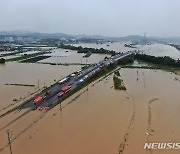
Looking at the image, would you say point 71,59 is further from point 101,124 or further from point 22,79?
point 101,124

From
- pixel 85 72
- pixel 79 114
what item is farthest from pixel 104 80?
pixel 79 114

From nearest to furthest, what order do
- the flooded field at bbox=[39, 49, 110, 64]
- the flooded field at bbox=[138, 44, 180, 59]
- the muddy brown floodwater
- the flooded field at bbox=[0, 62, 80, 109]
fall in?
1. the muddy brown floodwater
2. the flooded field at bbox=[0, 62, 80, 109]
3. the flooded field at bbox=[39, 49, 110, 64]
4. the flooded field at bbox=[138, 44, 180, 59]

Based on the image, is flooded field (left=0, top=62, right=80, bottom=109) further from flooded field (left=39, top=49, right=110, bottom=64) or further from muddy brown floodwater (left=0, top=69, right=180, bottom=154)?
flooded field (left=39, top=49, right=110, bottom=64)

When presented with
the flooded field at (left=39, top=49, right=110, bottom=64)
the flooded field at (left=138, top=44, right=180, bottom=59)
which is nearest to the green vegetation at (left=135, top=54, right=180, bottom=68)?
the flooded field at (left=39, top=49, right=110, bottom=64)

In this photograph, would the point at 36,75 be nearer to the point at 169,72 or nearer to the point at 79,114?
the point at 79,114

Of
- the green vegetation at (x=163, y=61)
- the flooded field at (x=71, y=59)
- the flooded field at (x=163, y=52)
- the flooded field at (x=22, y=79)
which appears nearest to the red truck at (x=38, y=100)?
the flooded field at (x=22, y=79)

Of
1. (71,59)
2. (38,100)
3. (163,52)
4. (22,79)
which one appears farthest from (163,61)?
(163,52)

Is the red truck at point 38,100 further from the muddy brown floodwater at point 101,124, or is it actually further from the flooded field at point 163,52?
the flooded field at point 163,52

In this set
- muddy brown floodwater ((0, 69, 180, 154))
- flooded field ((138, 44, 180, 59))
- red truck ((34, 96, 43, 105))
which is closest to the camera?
muddy brown floodwater ((0, 69, 180, 154))
